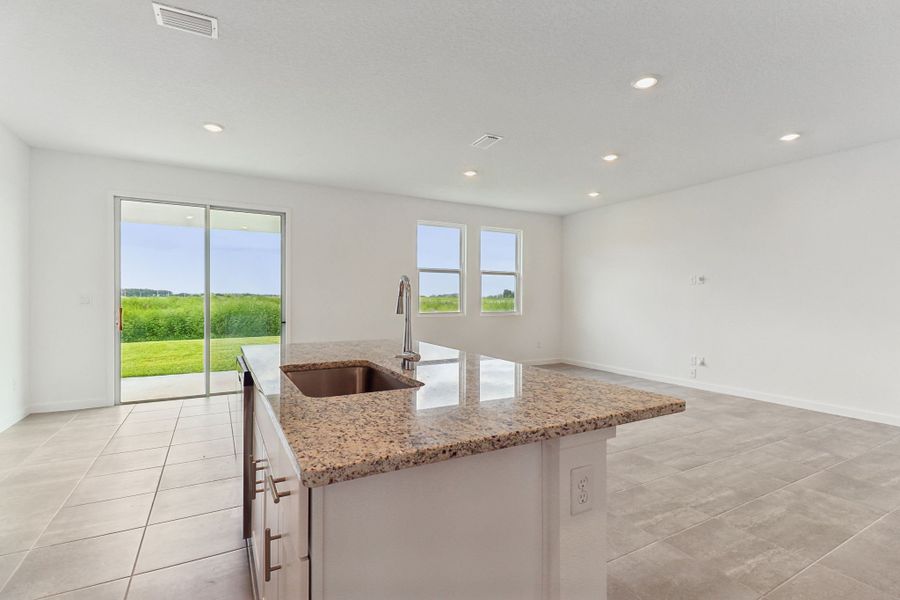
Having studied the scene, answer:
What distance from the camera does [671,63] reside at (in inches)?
100

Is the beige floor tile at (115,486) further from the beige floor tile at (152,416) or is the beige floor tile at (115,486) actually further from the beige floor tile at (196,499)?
the beige floor tile at (152,416)

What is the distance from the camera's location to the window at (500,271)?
22.3ft

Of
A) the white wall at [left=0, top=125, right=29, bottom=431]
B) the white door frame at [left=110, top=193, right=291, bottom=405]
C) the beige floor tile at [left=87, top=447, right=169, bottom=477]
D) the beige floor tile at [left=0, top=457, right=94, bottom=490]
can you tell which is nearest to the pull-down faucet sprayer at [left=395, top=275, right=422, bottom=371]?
the beige floor tile at [left=87, top=447, right=169, bottom=477]

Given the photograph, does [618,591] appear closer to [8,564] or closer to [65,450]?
[8,564]

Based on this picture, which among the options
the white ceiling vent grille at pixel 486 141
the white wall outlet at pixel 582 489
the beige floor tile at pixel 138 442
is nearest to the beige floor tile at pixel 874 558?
the white wall outlet at pixel 582 489

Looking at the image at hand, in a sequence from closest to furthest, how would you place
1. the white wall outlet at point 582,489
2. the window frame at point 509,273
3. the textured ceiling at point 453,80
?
the white wall outlet at point 582,489 < the textured ceiling at point 453,80 < the window frame at point 509,273

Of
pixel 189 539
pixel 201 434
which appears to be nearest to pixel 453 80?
pixel 189 539

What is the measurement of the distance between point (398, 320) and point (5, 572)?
4366 millimetres

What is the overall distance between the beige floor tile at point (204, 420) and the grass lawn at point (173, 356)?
2.75 ft

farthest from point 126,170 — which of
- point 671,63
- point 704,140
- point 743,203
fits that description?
point 743,203

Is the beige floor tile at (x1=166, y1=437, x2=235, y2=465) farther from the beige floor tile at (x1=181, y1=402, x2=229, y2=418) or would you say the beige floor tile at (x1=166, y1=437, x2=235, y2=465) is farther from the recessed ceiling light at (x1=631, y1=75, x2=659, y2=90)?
the recessed ceiling light at (x1=631, y1=75, x2=659, y2=90)

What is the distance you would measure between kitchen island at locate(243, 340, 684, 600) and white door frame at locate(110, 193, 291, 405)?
331 cm

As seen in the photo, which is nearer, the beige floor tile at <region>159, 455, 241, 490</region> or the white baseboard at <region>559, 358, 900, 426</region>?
the beige floor tile at <region>159, 455, 241, 490</region>

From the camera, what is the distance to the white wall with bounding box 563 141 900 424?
395cm
